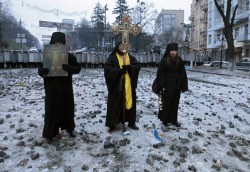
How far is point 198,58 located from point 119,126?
1319 inches

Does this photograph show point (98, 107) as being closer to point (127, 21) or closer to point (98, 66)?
point (127, 21)

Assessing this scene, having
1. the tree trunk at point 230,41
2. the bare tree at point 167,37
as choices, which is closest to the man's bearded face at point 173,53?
the tree trunk at point 230,41

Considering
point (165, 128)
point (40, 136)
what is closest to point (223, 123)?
point (165, 128)

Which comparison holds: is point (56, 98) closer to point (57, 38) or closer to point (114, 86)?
point (57, 38)

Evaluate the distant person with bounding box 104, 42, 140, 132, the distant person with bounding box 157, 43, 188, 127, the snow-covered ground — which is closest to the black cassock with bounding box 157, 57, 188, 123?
the distant person with bounding box 157, 43, 188, 127

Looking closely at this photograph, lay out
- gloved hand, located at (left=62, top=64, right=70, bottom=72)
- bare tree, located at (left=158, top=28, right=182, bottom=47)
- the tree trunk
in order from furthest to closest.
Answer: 1. bare tree, located at (left=158, top=28, right=182, bottom=47)
2. the tree trunk
3. gloved hand, located at (left=62, top=64, right=70, bottom=72)

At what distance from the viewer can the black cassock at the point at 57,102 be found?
209 inches

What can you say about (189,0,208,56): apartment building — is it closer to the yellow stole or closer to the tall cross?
the tall cross

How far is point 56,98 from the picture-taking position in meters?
5.33

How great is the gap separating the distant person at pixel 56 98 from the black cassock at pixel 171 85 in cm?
199

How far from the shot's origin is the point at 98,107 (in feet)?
27.5

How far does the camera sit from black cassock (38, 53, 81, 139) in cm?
531

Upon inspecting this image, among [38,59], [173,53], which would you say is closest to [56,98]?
[173,53]

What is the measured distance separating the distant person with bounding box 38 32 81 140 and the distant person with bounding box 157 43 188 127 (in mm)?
2002
